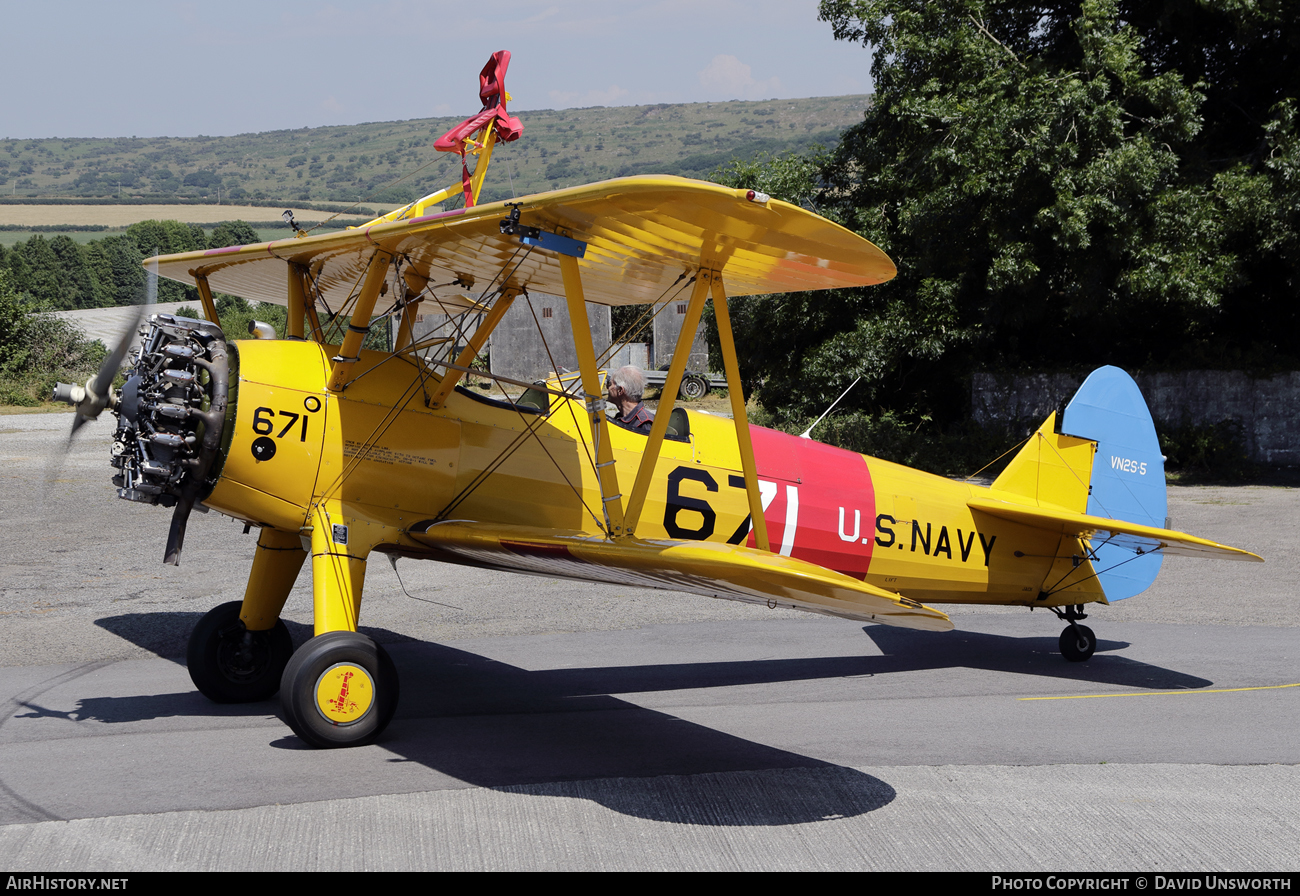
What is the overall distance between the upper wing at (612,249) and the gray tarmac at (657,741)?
7.30 feet

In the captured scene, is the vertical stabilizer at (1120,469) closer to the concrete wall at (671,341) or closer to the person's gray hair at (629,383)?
the person's gray hair at (629,383)

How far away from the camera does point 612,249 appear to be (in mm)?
5684

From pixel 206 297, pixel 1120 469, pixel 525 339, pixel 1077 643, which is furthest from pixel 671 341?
pixel 206 297

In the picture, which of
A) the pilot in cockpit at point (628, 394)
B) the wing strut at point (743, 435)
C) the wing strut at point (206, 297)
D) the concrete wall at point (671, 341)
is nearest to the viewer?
the wing strut at point (743, 435)

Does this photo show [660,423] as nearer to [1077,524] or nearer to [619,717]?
[619,717]

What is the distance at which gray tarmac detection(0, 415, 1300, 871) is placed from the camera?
4223 millimetres

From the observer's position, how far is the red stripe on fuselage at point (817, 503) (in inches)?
268

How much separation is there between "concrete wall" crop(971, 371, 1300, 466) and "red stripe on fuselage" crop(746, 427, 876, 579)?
13.0 m

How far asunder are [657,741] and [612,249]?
2.81m

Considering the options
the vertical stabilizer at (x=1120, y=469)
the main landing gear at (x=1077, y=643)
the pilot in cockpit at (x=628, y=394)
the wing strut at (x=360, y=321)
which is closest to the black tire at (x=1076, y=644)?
the main landing gear at (x=1077, y=643)

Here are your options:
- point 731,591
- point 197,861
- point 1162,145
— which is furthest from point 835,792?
point 1162,145

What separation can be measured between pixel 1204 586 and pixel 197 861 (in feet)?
33.2

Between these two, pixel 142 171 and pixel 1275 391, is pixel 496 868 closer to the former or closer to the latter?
pixel 1275 391

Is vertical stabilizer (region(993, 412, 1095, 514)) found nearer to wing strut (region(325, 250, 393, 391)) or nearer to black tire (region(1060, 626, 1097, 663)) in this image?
black tire (region(1060, 626, 1097, 663))
